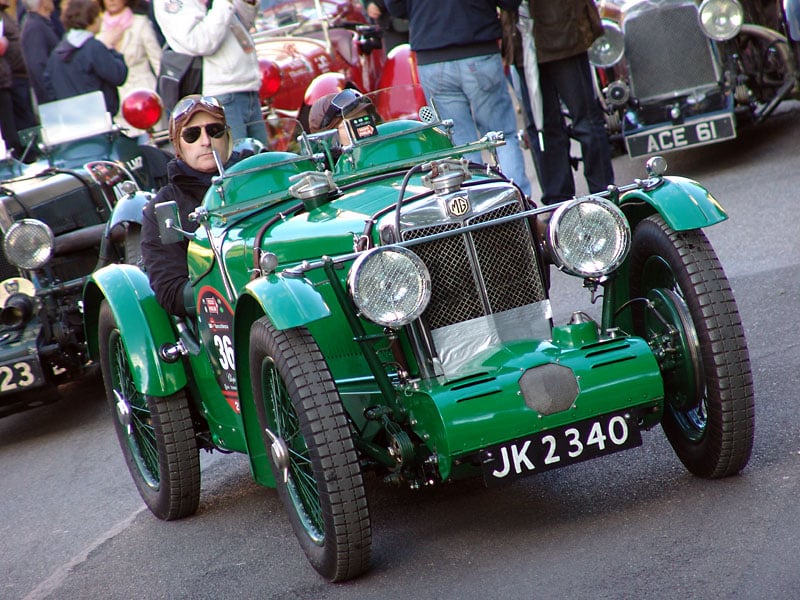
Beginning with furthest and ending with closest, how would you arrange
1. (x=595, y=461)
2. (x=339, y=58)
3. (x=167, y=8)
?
(x=339, y=58)
(x=167, y=8)
(x=595, y=461)

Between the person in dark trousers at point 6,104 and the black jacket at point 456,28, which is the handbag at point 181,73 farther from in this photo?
the person in dark trousers at point 6,104

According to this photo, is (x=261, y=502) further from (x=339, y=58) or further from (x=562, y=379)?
(x=339, y=58)

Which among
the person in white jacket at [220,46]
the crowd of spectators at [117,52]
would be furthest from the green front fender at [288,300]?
the person in white jacket at [220,46]

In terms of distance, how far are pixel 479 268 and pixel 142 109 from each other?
216 inches

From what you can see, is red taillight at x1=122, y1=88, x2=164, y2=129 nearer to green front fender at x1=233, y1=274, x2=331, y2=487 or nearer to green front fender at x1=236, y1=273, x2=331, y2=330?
green front fender at x1=233, y1=274, x2=331, y2=487

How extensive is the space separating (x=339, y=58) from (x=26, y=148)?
16.9 feet

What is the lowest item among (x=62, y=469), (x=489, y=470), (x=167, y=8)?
(x=62, y=469)

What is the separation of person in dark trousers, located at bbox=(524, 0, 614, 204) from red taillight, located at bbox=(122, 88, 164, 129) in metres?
2.94

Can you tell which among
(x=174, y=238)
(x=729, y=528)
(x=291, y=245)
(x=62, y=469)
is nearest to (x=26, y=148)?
(x=62, y=469)

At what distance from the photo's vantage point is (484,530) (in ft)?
12.6

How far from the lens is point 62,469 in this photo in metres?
5.86

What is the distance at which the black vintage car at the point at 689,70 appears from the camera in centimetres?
892

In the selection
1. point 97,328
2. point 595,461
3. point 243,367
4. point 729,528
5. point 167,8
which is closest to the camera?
point 729,528

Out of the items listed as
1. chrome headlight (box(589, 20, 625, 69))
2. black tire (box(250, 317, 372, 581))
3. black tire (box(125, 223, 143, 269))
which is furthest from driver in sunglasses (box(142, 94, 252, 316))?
chrome headlight (box(589, 20, 625, 69))
